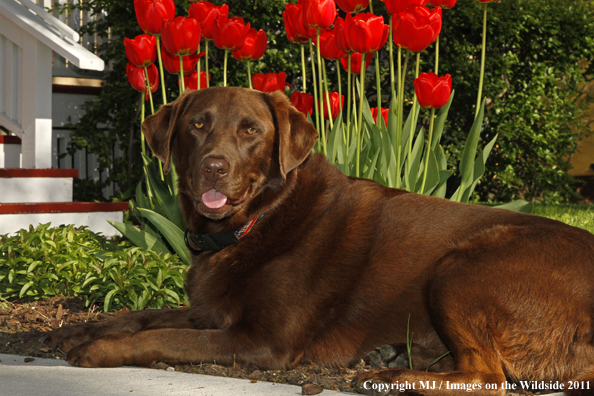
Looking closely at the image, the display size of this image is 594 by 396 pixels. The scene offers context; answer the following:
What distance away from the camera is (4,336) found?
3.42 meters

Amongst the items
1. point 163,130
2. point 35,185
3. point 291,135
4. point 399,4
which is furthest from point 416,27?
point 35,185

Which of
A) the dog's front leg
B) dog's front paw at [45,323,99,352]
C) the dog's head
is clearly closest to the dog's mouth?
the dog's head

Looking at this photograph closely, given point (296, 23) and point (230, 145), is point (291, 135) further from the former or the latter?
point (296, 23)

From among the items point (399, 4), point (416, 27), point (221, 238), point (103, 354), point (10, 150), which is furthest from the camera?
point (10, 150)

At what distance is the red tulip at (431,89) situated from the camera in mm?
4039

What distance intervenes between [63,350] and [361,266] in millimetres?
1522

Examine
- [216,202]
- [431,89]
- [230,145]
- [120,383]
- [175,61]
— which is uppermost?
[175,61]

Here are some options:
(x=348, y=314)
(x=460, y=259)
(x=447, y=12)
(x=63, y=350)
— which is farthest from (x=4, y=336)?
(x=447, y=12)

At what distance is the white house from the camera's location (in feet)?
19.9

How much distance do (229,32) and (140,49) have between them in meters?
0.66

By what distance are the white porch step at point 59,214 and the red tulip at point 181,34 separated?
2423 mm

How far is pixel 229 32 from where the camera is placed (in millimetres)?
4266

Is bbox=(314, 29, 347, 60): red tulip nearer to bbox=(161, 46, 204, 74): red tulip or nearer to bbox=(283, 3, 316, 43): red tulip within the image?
bbox=(283, 3, 316, 43): red tulip

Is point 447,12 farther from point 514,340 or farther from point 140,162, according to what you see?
point 514,340
